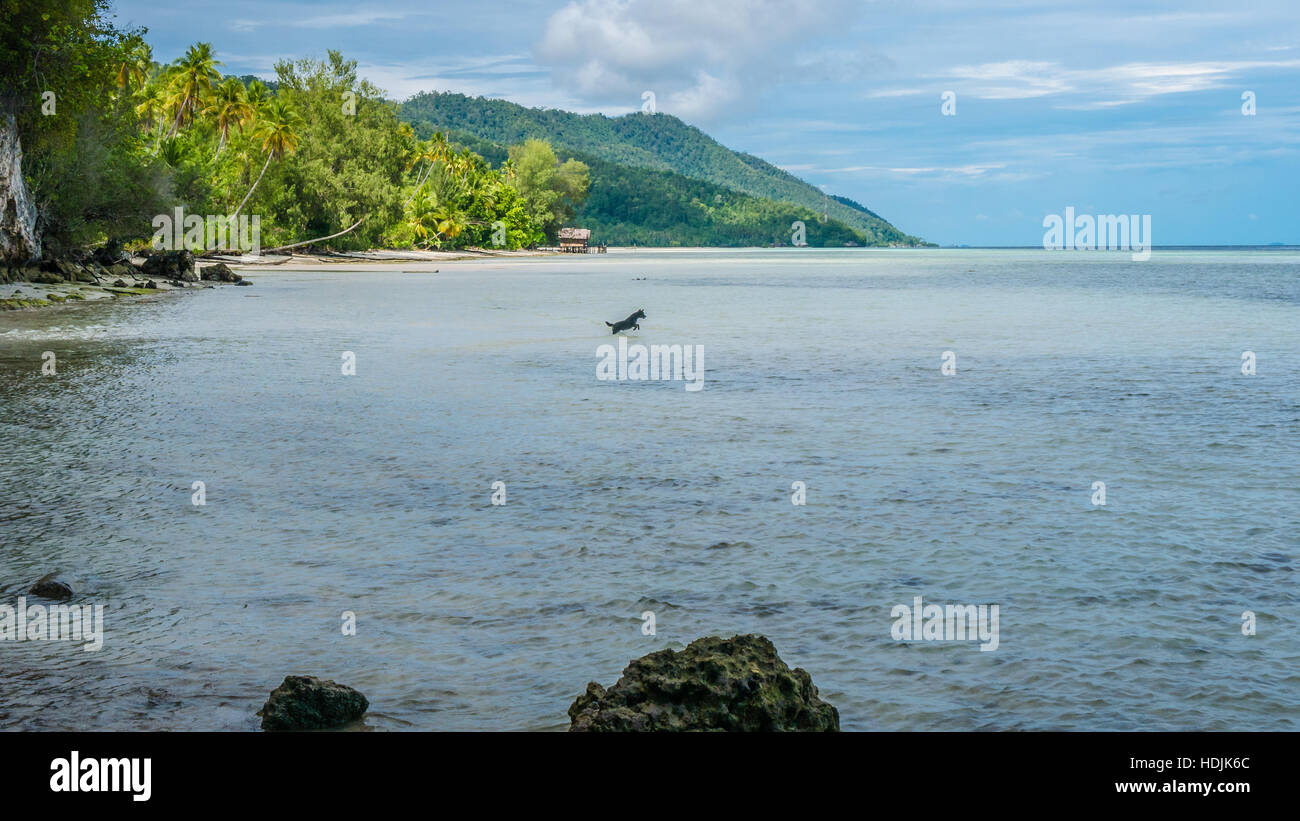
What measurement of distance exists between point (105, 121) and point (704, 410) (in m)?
44.2

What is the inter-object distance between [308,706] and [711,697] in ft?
5.42

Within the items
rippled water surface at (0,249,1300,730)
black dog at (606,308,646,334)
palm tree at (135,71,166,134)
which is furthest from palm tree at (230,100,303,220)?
rippled water surface at (0,249,1300,730)

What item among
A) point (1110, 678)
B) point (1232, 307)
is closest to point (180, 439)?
point (1110, 678)

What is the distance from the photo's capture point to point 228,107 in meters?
83.4

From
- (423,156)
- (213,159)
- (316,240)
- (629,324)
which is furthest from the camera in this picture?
(423,156)

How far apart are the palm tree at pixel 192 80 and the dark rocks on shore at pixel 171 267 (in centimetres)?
3187

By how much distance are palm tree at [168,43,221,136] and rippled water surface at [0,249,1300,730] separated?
69292 mm

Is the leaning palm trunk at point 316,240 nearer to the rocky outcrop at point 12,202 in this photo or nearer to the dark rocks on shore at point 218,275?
the dark rocks on shore at point 218,275

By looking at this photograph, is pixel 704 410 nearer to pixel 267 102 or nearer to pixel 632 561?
pixel 632 561

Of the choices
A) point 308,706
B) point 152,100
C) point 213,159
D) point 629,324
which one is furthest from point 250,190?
point 308,706

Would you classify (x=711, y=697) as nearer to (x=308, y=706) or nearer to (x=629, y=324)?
(x=308, y=706)

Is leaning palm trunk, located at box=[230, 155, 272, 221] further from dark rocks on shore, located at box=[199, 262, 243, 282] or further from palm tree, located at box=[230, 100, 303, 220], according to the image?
dark rocks on shore, located at box=[199, 262, 243, 282]

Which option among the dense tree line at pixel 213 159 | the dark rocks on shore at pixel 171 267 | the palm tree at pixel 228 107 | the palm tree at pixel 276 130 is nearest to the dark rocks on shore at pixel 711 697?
the dense tree line at pixel 213 159

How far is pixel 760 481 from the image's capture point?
32.0ft
